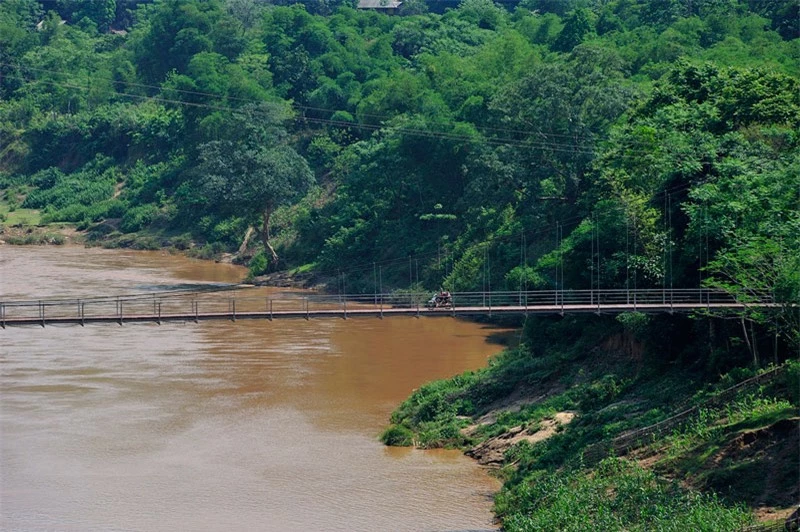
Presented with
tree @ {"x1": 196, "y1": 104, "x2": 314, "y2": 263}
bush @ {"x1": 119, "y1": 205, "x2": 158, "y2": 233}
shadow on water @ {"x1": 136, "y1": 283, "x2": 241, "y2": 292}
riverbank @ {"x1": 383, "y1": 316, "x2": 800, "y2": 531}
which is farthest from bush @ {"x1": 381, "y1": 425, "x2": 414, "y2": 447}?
bush @ {"x1": 119, "y1": 205, "x2": 158, "y2": 233}

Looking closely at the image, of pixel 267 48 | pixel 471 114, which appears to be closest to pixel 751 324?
pixel 471 114

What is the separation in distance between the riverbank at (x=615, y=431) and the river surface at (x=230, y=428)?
48.8 inches

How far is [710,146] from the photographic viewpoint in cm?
3391

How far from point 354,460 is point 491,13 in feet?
196

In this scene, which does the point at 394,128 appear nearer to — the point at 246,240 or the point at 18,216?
the point at 246,240

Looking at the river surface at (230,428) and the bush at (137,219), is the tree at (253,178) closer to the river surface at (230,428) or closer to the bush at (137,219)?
the river surface at (230,428)

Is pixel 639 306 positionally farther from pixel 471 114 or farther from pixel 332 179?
pixel 332 179

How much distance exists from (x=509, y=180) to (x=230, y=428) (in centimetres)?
1874

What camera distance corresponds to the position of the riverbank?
2397 cm

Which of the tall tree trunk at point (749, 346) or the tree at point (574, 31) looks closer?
the tall tree trunk at point (749, 346)

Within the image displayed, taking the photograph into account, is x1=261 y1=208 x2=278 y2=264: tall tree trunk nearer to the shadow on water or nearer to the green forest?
the green forest

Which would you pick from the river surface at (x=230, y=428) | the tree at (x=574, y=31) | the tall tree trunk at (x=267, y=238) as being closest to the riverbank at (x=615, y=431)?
the river surface at (x=230, y=428)

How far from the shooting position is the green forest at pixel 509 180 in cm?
2698

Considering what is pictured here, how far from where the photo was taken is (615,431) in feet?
92.4
